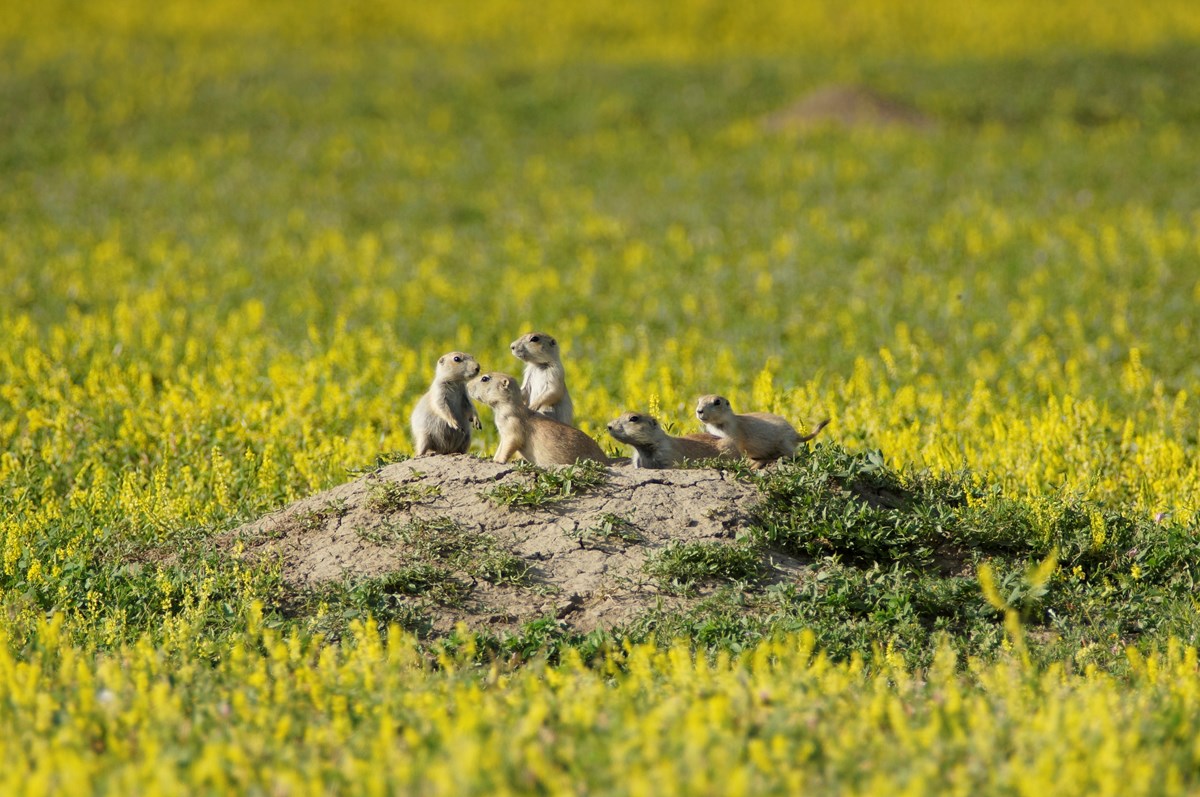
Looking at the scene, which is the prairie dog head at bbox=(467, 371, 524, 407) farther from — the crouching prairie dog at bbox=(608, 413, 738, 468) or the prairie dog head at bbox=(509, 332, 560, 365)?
the crouching prairie dog at bbox=(608, 413, 738, 468)

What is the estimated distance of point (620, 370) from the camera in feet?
44.2

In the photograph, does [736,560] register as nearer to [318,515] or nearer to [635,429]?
[635,429]

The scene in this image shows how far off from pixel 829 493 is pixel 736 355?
20.7 ft

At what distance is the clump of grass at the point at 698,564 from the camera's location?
24.3 feet

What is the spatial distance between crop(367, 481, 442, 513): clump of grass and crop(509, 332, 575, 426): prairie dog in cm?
85

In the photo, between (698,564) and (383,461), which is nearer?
(698,564)

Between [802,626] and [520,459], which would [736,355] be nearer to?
[520,459]

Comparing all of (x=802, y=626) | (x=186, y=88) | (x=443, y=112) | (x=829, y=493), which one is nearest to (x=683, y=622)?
(x=802, y=626)

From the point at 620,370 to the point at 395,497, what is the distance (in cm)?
577

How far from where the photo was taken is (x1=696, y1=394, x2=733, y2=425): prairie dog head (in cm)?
824

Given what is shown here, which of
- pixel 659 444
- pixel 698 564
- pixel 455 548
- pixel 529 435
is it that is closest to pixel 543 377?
pixel 529 435

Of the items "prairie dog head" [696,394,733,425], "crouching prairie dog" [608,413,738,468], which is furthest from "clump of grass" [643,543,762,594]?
"prairie dog head" [696,394,733,425]

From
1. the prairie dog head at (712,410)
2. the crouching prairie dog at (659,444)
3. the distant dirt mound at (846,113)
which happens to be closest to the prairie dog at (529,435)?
the crouching prairie dog at (659,444)

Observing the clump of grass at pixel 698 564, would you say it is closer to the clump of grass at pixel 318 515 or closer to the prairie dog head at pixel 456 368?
the prairie dog head at pixel 456 368
